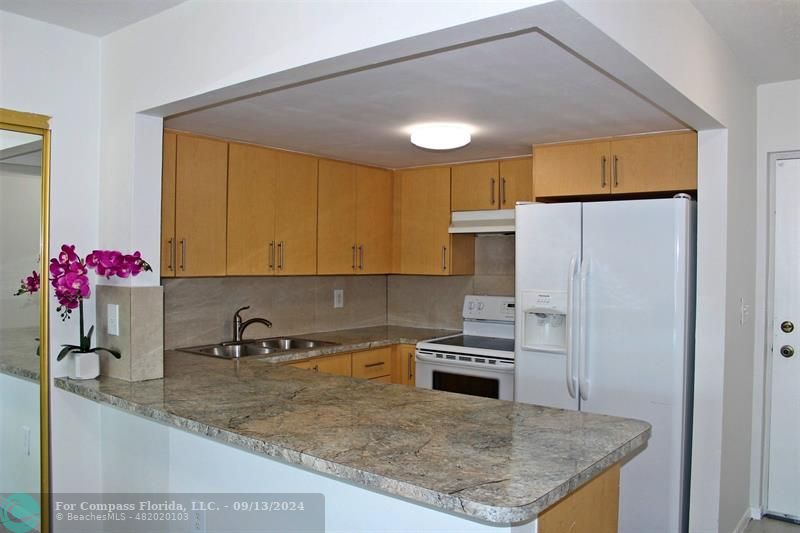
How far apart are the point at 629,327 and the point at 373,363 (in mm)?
1751


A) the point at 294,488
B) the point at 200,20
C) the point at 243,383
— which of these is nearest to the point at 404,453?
the point at 294,488

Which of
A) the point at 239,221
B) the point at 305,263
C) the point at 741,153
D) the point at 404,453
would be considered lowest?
the point at 404,453

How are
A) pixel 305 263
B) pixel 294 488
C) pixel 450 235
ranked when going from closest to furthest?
1. pixel 294 488
2. pixel 305 263
3. pixel 450 235

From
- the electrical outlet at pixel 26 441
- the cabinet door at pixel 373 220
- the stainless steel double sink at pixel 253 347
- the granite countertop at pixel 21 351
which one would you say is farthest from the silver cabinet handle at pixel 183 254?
the cabinet door at pixel 373 220

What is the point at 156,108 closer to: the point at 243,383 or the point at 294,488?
the point at 243,383

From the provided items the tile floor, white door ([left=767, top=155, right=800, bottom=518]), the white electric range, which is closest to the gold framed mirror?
the white electric range

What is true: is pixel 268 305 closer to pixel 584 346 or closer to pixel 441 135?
pixel 441 135

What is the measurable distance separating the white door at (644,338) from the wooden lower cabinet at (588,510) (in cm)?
104

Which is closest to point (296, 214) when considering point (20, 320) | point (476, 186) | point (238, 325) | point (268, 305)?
point (268, 305)

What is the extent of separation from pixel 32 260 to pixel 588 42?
90.7 inches

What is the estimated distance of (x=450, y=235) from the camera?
14.2ft

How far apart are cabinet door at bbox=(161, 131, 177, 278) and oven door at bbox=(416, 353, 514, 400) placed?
5.43 ft

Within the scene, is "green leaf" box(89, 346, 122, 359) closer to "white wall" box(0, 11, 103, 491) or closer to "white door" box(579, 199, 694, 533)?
"white wall" box(0, 11, 103, 491)

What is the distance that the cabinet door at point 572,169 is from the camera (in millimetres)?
3354
